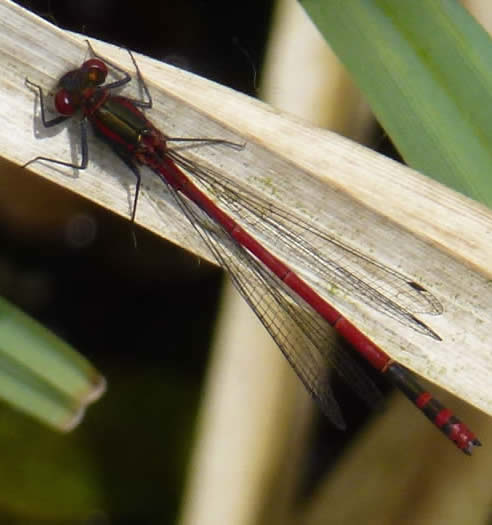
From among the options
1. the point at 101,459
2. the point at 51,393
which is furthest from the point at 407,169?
the point at 101,459

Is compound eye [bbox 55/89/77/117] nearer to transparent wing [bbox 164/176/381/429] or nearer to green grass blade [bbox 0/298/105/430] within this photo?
transparent wing [bbox 164/176/381/429]

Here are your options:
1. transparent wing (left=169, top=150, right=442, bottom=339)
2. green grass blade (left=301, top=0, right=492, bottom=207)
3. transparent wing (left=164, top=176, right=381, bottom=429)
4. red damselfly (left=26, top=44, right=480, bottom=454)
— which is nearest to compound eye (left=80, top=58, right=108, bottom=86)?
red damselfly (left=26, top=44, right=480, bottom=454)

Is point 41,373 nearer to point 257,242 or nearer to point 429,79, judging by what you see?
point 257,242

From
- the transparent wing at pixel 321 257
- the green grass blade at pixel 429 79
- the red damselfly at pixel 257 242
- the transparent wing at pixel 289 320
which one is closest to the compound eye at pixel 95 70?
the red damselfly at pixel 257 242

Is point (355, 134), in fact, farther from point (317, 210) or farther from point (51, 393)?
point (51, 393)

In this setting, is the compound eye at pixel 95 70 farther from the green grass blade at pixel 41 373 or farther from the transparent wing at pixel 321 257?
the green grass blade at pixel 41 373
